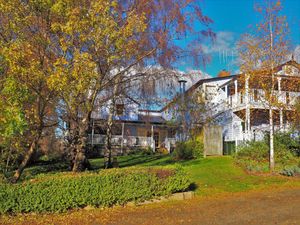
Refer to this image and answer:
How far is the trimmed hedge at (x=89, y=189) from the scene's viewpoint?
27.9ft

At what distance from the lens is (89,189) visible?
9234 millimetres

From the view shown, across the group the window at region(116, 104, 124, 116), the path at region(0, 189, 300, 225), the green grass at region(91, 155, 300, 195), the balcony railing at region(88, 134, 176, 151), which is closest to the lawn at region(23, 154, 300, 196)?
the green grass at region(91, 155, 300, 195)

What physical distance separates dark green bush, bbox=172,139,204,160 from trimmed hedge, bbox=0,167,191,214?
9626 mm

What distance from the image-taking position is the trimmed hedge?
8.49 m

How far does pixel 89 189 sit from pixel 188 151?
39.8 feet

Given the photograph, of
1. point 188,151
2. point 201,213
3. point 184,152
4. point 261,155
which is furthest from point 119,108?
point 201,213

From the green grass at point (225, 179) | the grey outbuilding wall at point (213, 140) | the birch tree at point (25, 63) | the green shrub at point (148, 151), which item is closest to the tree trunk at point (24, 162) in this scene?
the birch tree at point (25, 63)

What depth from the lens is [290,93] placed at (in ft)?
57.0

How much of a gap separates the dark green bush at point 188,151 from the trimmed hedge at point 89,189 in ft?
31.6

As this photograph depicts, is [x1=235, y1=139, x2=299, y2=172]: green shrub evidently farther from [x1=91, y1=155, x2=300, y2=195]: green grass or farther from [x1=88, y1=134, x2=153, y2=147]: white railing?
[x1=88, y1=134, x2=153, y2=147]: white railing

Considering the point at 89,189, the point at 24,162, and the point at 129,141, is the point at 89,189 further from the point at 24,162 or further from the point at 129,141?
the point at 129,141

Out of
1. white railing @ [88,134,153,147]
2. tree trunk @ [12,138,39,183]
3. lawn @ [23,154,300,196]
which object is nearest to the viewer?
tree trunk @ [12,138,39,183]

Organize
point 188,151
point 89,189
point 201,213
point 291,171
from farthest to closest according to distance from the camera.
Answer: point 188,151
point 291,171
point 89,189
point 201,213

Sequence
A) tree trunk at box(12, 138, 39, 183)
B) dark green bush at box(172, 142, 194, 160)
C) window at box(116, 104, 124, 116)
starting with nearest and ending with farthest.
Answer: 1. tree trunk at box(12, 138, 39, 183)
2. window at box(116, 104, 124, 116)
3. dark green bush at box(172, 142, 194, 160)
